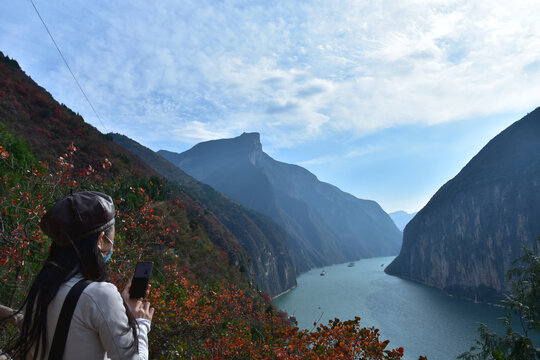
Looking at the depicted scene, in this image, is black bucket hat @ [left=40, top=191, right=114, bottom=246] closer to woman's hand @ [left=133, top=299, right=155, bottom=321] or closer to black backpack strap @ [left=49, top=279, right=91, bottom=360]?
black backpack strap @ [left=49, top=279, right=91, bottom=360]

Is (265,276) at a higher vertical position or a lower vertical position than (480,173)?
lower

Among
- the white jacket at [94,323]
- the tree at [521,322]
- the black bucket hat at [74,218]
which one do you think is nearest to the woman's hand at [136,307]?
the white jacket at [94,323]

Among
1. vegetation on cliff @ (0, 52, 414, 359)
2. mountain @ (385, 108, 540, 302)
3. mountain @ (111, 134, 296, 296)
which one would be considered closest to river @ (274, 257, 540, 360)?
mountain @ (111, 134, 296, 296)

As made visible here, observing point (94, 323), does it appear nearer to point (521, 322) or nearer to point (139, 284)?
point (139, 284)

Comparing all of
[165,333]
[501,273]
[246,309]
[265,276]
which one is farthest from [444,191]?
[165,333]

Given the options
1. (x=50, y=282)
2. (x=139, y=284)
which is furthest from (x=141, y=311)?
(x=50, y=282)

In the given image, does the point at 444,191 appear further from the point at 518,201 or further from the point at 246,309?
the point at 246,309
